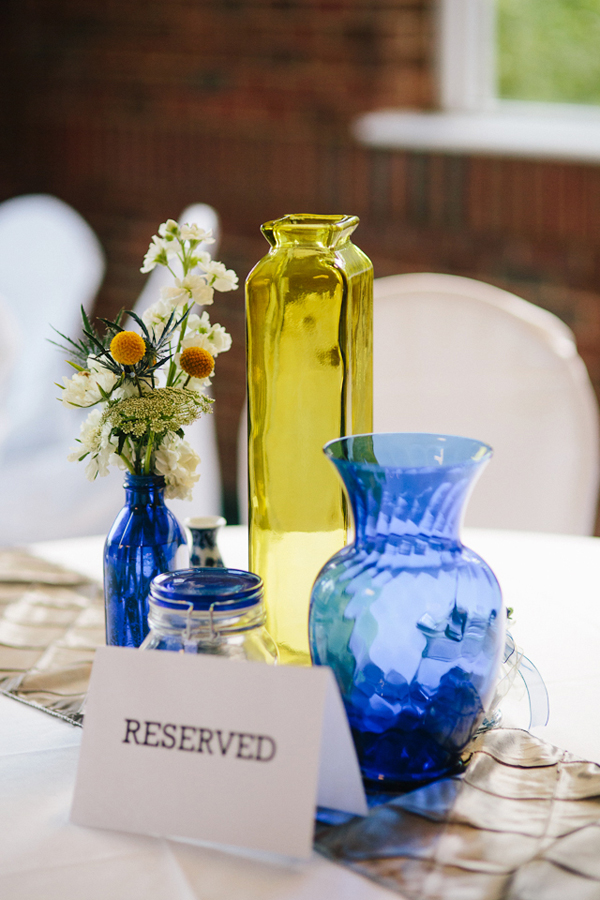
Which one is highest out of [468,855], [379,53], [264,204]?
[379,53]

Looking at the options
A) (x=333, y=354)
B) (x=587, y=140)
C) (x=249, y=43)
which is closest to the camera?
Result: (x=333, y=354)

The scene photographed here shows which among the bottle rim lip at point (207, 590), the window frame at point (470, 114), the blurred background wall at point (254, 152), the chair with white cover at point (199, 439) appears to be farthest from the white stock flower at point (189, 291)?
the window frame at point (470, 114)

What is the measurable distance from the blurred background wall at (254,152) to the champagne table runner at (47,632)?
1.78 meters

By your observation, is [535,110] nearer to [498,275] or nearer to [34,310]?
[498,275]

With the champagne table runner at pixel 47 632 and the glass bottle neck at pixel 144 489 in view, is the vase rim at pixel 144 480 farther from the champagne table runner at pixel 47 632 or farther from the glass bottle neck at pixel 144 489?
the champagne table runner at pixel 47 632

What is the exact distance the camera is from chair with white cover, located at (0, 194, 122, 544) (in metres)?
2.21

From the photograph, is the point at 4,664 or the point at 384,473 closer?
the point at 384,473

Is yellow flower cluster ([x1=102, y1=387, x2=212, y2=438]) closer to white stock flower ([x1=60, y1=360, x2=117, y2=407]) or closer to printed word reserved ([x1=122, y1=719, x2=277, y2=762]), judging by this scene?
white stock flower ([x1=60, y1=360, x2=117, y2=407])

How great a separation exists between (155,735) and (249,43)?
3069 mm

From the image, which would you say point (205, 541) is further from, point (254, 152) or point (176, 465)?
point (254, 152)

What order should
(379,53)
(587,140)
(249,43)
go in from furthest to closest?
(249,43), (379,53), (587,140)

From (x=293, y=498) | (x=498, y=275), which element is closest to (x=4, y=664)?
(x=293, y=498)

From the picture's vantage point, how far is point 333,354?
812 mm

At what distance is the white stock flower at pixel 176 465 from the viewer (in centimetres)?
80
